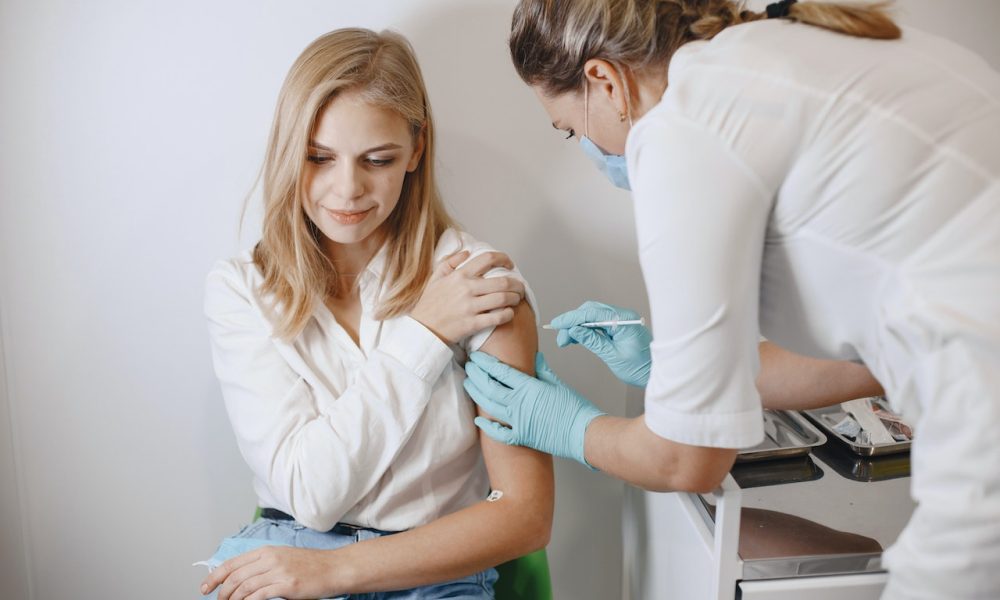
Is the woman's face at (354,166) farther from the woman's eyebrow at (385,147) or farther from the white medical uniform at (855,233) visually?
the white medical uniform at (855,233)

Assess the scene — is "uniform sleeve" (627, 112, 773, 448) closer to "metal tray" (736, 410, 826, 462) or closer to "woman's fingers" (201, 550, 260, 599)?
"metal tray" (736, 410, 826, 462)

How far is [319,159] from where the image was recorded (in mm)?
1416

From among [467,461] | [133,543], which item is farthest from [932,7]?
[133,543]

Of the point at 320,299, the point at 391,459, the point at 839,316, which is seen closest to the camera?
the point at 839,316

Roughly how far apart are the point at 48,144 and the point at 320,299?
694mm

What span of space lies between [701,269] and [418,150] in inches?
29.3

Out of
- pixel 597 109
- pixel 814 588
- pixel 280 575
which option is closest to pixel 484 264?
pixel 597 109

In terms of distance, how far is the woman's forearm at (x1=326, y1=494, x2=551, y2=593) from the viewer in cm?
132

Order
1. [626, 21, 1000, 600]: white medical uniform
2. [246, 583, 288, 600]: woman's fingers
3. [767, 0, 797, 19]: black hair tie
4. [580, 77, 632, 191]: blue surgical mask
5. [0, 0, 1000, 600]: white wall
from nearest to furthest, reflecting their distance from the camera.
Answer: [626, 21, 1000, 600]: white medical uniform, [767, 0, 797, 19]: black hair tie, [580, 77, 632, 191]: blue surgical mask, [246, 583, 288, 600]: woman's fingers, [0, 0, 1000, 600]: white wall

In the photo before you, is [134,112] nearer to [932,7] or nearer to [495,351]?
[495,351]

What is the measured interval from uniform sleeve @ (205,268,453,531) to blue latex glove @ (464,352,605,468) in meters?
0.08

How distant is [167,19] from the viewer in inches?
63.7

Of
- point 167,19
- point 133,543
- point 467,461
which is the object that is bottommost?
point 133,543

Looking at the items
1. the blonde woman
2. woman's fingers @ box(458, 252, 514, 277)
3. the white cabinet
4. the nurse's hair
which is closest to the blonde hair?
the blonde woman
